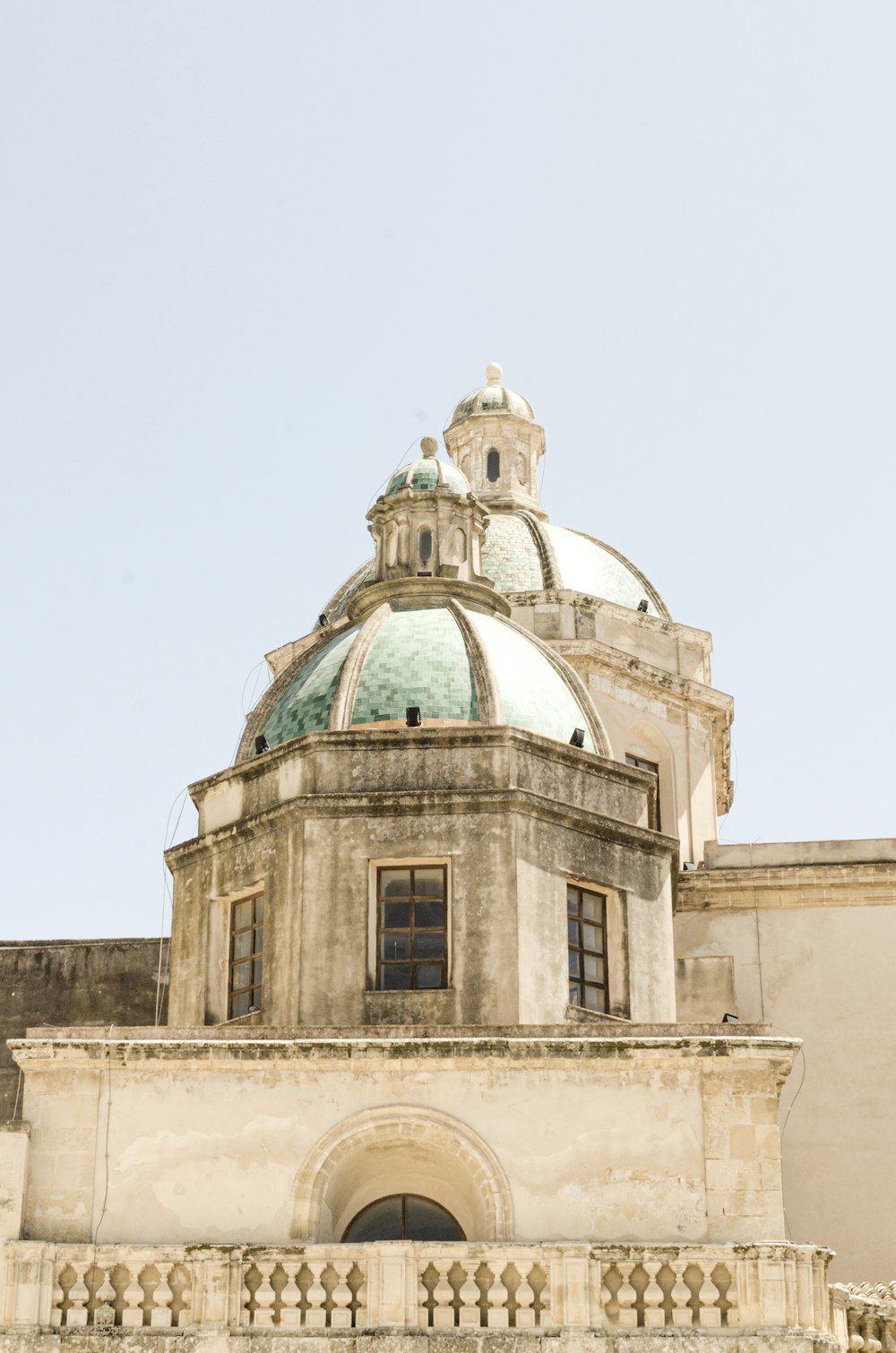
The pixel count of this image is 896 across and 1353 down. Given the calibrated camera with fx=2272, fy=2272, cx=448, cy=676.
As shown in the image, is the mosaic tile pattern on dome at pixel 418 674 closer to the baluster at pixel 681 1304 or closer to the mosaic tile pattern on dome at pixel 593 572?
the baluster at pixel 681 1304

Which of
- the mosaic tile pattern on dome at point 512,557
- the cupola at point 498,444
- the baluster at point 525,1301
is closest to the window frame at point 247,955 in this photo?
the baluster at point 525,1301

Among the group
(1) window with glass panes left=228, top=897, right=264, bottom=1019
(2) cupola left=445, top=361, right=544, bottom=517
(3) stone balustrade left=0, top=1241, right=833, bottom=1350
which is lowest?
(3) stone balustrade left=0, top=1241, right=833, bottom=1350

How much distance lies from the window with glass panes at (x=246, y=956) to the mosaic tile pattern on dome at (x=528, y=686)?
365 cm

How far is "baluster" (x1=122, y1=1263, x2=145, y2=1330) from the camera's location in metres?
21.4

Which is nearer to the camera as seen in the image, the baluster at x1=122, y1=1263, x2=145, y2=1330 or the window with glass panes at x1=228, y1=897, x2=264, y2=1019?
the baluster at x1=122, y1=1263, x2=145, y2=1330

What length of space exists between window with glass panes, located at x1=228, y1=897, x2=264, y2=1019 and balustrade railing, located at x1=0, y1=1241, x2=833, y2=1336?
13.1ft

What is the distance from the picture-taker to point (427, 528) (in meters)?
29.6

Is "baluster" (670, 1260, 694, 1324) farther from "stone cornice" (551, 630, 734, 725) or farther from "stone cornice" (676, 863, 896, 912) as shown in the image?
A: "stone cornice" (551, 630, 734, 725)

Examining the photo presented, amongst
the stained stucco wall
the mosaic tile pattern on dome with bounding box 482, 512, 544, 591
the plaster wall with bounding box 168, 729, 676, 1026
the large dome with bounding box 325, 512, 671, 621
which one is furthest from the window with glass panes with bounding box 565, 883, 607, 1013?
the mosaic tile pattern on dome with bounding box 482, 512, 544, 591

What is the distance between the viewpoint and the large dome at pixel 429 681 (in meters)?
26.4

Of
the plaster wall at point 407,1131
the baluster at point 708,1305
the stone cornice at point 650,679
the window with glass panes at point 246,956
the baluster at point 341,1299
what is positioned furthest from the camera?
the stone cornice at point 650,679

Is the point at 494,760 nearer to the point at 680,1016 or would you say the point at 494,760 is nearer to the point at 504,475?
the point at 680,1016

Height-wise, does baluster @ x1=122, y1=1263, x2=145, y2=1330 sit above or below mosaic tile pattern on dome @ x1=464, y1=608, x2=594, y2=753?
below

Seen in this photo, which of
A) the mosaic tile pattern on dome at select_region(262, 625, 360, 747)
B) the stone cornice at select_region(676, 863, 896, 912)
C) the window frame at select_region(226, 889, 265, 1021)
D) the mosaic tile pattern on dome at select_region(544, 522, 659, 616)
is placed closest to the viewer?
the window frame at select_region(226, 889, 265, 1021)
